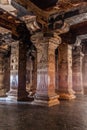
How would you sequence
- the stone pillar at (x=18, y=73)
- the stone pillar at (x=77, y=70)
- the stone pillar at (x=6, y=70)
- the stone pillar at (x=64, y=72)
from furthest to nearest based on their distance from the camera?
the stone pillar at (x=6, y=70), the stone pillar at (x=77, y=70), the stone pillar at (x=64, y=72), the stone pillar at (x=18, y=73)

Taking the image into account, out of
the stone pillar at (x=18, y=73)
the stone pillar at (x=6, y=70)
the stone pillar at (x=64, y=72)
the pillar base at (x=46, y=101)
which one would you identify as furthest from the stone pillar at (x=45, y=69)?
the stone pillar at (x=6, y=70)

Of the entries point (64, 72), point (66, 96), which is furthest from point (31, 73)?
point (66, 96)

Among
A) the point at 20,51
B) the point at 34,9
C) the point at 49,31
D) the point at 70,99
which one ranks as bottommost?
the point at 70,99

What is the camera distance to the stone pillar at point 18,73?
24.1 feet

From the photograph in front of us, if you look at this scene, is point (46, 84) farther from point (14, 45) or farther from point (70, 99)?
point (14, 45)

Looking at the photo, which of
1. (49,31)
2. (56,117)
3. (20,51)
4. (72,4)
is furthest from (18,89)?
(72,4)

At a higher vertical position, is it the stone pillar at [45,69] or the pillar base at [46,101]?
the stone pillar at [45,69]

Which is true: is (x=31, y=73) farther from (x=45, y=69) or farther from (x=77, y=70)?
(x=45, y=69)

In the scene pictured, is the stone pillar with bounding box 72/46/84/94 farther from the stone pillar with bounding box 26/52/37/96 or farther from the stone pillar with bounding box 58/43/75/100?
the stone pillar with bounding box 26/52/37/96

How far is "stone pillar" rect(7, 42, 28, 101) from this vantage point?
7.36 metres

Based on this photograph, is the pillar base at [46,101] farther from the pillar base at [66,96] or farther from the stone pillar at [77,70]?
the stone pillar at [77,70]

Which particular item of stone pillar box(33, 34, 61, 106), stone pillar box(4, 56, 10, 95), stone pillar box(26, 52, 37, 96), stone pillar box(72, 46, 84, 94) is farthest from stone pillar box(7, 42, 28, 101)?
stone pillar box(4, 56, 10, 95)

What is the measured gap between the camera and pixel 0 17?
613cm

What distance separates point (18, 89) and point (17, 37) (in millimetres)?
2094
